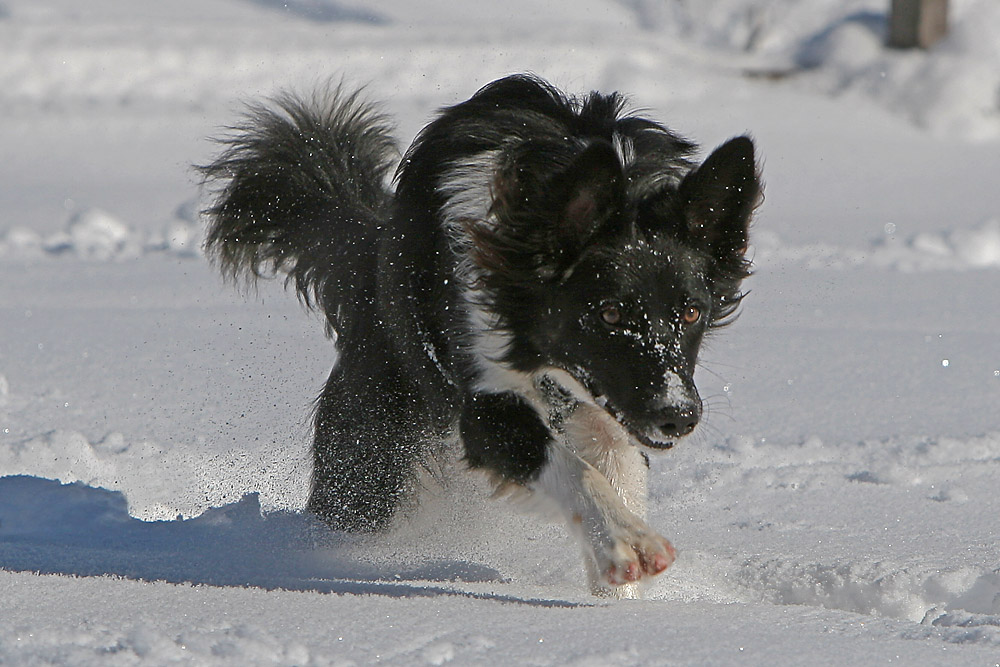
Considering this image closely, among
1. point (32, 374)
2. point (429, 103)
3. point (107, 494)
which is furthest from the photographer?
point (429, 103)

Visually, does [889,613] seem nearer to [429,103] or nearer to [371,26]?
[429,103]

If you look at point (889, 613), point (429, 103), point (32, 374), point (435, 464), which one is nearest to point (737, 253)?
point (889, 613)

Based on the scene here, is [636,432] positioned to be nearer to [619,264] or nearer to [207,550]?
[619,264]

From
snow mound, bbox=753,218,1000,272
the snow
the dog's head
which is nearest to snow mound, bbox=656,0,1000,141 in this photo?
the snow

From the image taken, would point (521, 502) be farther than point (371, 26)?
No

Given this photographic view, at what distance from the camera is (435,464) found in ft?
12.8

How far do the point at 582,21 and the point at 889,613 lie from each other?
9.35 meters

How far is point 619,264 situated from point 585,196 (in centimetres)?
19

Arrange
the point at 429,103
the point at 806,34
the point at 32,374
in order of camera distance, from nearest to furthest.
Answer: the point at 32,374, the point at 429,103, the point at 806,34

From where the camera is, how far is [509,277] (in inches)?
122

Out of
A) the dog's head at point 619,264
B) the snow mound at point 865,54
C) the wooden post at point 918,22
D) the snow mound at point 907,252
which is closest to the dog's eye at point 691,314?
the dog's head at point 619,264

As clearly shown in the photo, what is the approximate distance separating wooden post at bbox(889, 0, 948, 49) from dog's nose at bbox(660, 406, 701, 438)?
7550 millimetres

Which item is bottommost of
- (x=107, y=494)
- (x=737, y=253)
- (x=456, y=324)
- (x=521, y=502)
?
(x=107, y=494)

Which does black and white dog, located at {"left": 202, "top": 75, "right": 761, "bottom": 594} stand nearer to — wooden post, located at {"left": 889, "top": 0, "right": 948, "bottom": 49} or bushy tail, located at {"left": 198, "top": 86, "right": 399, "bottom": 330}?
bushy tail, located at {"left": 198, "top": 86, "right": 399, "bottom": 330}
